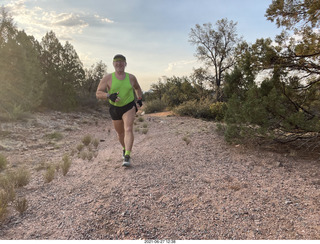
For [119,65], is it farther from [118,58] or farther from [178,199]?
[178,199]

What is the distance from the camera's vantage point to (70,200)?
3.03m

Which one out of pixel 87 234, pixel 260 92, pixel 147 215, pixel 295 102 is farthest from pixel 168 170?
pixel 295 102

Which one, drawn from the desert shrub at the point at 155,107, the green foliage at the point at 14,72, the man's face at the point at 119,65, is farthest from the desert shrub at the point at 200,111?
the man's face at the point at 119,65

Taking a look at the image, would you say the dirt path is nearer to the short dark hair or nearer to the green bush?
the short dark hair

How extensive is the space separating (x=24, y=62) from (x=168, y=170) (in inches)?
464

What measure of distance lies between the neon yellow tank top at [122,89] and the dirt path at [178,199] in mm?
1298

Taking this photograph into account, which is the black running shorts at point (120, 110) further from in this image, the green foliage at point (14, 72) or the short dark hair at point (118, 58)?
the green foliage at point (14, 72)

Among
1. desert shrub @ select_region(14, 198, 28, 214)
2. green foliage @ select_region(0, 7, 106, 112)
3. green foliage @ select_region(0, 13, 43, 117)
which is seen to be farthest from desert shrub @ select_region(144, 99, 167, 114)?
desert shrub @ select_region(14, 198, 28, 214)

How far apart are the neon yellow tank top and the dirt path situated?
1.30m

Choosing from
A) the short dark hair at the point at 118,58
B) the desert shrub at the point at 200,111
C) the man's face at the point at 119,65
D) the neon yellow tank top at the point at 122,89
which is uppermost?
the short dark hair at the point at 118,58

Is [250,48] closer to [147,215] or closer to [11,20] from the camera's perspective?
[147,215]

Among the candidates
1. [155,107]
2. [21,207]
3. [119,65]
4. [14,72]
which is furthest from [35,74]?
[21,207]

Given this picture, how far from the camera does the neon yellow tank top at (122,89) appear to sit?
4.13 metres

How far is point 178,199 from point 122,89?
2.30m
